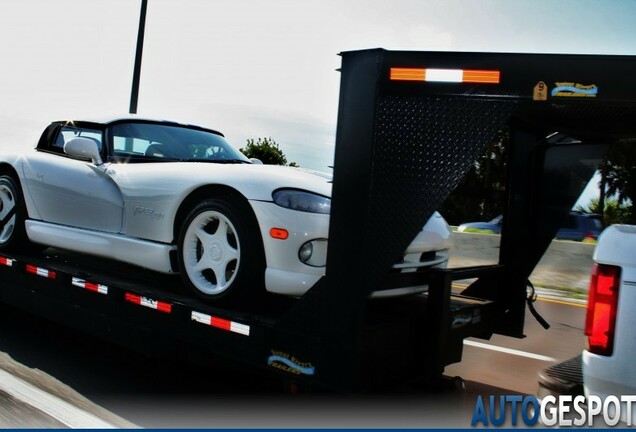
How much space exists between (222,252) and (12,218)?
8.02 feet

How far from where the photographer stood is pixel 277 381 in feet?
13.2

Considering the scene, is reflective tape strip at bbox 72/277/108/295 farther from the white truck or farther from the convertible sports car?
the white truck

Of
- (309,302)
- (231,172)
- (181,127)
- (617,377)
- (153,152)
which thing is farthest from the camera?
(181,127)

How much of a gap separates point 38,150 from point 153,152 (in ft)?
4.06

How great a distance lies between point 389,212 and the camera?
9.03ft

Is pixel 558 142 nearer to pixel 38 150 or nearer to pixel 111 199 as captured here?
pixel 111 199

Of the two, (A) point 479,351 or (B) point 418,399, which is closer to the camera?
(B) point 418,399

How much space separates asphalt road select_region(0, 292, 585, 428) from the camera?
3.38 m

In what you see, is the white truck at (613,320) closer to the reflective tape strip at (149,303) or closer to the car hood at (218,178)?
the car hood at (218,178)

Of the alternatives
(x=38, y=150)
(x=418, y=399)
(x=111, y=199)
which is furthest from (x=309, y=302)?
(x=38, y=150)

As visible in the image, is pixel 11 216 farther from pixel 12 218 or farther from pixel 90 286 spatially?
pixel 90 286

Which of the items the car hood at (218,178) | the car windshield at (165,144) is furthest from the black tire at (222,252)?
the car windshield at (165,144)

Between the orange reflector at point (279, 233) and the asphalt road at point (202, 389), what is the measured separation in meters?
0.80

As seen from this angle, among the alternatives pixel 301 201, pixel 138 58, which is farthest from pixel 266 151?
pixel 301 201
